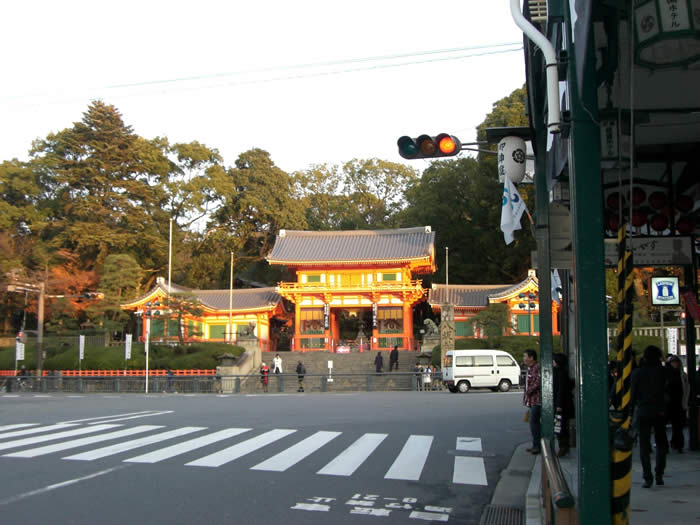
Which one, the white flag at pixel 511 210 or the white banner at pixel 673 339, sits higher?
the white flag at pixel 511 210

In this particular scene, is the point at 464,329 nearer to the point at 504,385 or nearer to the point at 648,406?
the point at 504,385

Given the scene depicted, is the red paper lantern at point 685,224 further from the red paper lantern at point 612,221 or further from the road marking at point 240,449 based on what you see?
the road marking at point 240,449

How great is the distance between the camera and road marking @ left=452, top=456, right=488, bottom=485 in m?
8.73

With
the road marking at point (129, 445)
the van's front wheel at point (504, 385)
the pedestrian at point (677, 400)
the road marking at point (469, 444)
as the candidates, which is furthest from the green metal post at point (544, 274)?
the van's front wheel at point (504, 385)

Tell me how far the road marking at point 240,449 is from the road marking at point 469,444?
3.17m

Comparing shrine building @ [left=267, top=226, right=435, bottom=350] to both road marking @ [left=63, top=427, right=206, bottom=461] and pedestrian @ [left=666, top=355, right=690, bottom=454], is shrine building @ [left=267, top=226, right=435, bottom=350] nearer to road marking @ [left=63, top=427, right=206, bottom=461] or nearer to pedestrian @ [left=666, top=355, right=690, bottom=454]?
road marking @ [left=63, top=427, right=206, bottom=461]

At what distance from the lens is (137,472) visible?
29.2 ft

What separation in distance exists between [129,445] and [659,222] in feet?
29.7

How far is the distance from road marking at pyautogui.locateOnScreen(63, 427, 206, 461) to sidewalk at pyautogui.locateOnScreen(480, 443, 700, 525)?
5.86 metres

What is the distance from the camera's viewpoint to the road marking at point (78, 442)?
1060 centimetres

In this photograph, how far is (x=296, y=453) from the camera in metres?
10.6

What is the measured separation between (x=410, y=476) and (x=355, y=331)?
43039mm

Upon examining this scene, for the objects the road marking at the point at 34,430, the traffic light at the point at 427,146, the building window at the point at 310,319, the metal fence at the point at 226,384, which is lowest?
the metal fence at the point at 226,384

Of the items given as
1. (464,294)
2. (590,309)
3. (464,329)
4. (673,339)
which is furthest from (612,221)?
(464,294)
